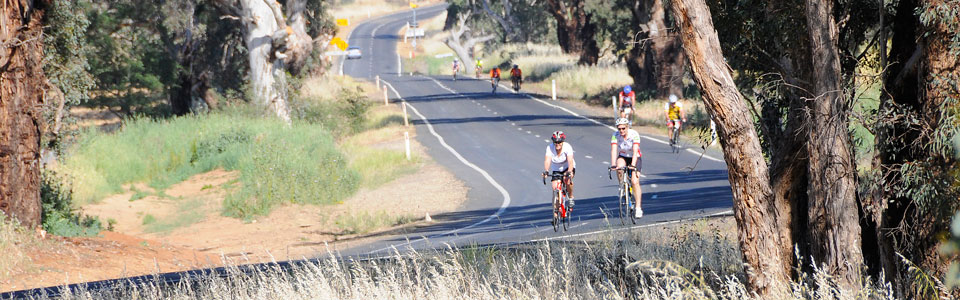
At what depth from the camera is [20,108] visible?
584 inches

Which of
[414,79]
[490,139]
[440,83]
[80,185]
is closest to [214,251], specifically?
[80,185]

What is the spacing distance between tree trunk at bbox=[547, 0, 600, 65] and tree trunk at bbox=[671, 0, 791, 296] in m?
44.1

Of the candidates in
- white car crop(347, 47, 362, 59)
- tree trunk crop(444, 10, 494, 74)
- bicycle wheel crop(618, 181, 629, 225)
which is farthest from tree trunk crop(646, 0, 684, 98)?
white car crop(347, 47, 362, 59)

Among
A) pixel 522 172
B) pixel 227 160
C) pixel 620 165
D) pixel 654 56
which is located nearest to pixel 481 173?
pixel 522 172

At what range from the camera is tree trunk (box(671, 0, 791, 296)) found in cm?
707

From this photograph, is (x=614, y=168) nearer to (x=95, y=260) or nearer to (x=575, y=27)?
(x=95, y=260)

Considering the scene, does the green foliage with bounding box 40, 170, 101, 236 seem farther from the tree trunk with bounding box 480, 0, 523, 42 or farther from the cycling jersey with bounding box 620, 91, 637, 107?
the tree trunk with bounding box 480, 0, 523, 42

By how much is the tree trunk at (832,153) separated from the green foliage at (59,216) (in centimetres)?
1304

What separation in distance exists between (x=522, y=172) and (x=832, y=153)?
21381mm

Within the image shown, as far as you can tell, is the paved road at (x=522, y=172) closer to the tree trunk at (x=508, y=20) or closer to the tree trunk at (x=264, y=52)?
the tree trunk at (x=264, y=52)

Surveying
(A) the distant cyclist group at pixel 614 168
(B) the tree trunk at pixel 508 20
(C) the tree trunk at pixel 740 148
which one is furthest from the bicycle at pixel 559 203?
(B) the tree trunk at pixel 508 20

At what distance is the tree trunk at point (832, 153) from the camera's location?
23.0 feet

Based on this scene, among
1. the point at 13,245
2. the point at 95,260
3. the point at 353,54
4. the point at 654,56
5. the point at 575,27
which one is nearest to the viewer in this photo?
the point at 13,245

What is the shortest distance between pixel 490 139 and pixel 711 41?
102 ft
